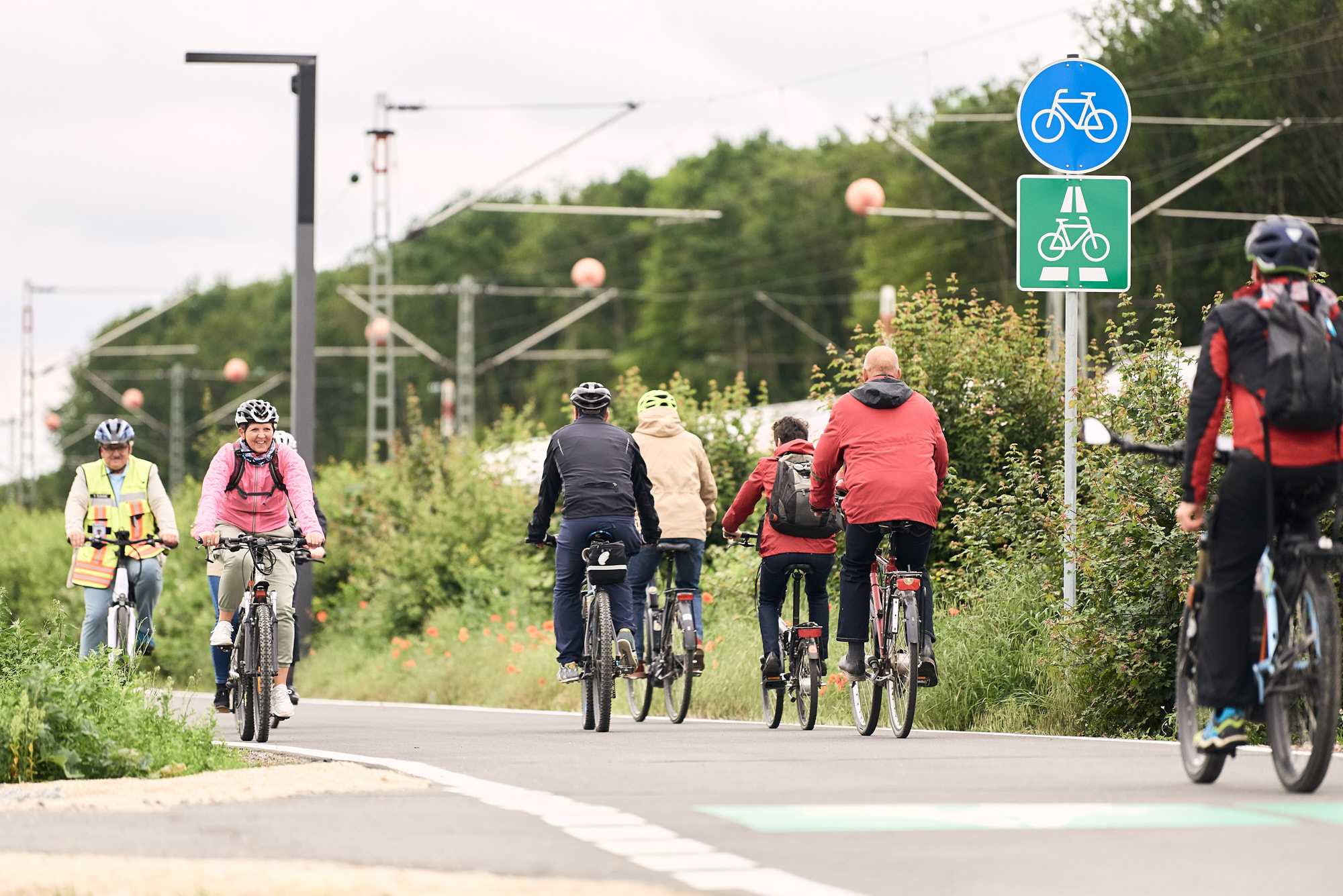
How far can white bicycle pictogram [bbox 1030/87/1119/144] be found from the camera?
13.8m

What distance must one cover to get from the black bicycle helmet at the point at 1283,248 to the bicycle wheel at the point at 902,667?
3.67m

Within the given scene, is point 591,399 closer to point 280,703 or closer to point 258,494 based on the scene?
point 258,494

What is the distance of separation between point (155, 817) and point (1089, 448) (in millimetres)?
7463

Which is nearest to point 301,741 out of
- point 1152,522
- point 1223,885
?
point 1152,522

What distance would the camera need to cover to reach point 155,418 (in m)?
126

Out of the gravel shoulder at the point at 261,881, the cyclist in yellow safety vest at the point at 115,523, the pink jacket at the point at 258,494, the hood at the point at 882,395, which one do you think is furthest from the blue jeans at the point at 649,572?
the gravel shoulder at the point at 261,881

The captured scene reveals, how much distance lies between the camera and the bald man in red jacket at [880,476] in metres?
11.6

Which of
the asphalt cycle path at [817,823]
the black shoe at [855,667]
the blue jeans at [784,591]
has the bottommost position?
the asphalt cycle path at [817,823]

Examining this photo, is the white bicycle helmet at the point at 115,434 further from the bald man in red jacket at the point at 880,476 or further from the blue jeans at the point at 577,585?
the bald man in red jacket at the point at 880,476

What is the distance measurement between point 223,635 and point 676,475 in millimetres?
3294

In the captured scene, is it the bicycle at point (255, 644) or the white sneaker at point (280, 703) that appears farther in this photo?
the white sneaker at point (280, 703)

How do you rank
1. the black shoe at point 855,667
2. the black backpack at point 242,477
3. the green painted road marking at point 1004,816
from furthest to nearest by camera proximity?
the black backpack at point 242,477, the black shoe at point 855,667, the green painted road marking at point 1004,816

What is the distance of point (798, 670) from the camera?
13.2 m

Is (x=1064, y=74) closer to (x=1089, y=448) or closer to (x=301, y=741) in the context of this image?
(x=1089, y=448)
